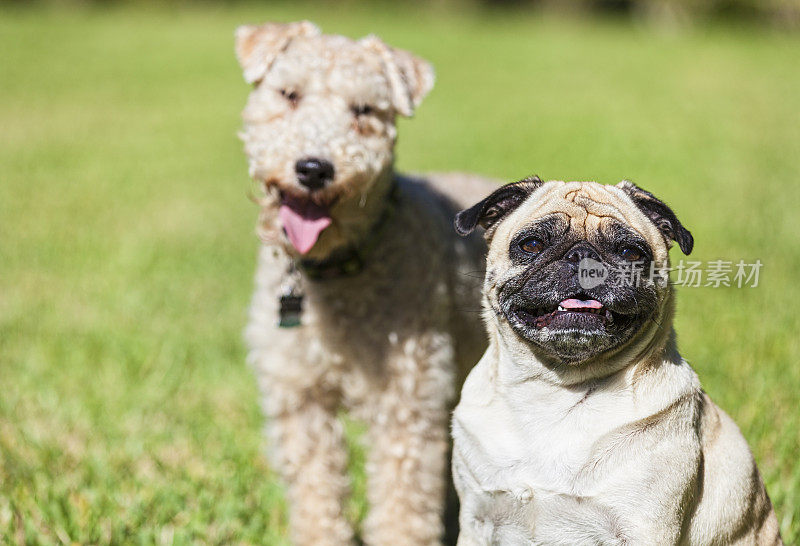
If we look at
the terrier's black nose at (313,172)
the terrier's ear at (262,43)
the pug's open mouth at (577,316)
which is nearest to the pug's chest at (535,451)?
the pug's open mouth at (577,316)

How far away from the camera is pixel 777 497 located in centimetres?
409

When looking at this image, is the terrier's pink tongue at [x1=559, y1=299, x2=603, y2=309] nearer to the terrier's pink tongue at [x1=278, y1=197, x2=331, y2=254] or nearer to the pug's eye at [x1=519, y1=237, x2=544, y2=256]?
the pug's eye at [x1=519, y1=237, x2=544, y2=256]

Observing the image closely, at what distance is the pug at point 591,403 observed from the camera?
278cm

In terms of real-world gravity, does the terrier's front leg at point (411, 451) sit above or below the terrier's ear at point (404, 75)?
below

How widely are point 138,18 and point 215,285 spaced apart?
2612cm

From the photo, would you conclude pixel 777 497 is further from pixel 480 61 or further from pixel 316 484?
pixel 480 61

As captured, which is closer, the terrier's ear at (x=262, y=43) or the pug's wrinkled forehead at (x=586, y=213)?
the pug's wrinkled forehead at (x=586, y=213)

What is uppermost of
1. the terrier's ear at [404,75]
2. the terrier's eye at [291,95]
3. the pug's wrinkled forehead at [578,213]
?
the terrier's ear at [404,75]

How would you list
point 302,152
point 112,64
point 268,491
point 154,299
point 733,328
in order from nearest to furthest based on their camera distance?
point 302,152
point 268,491
point 733,328
point 154,299
point 112,64

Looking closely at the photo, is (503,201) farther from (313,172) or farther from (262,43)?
(262,43)

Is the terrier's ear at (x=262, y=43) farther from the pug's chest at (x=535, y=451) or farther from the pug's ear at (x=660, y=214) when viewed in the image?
the pug's chest at (x=535, y=451)

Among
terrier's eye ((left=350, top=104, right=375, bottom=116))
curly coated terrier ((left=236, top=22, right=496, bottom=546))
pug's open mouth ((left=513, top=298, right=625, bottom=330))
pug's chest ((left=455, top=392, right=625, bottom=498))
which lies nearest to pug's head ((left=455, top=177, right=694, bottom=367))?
pug's open mouth ((left=513, top=298, right=625, bottom=330))

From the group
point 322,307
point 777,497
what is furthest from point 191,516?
point 777,497

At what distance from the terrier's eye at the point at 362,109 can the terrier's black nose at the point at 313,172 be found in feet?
1.59
